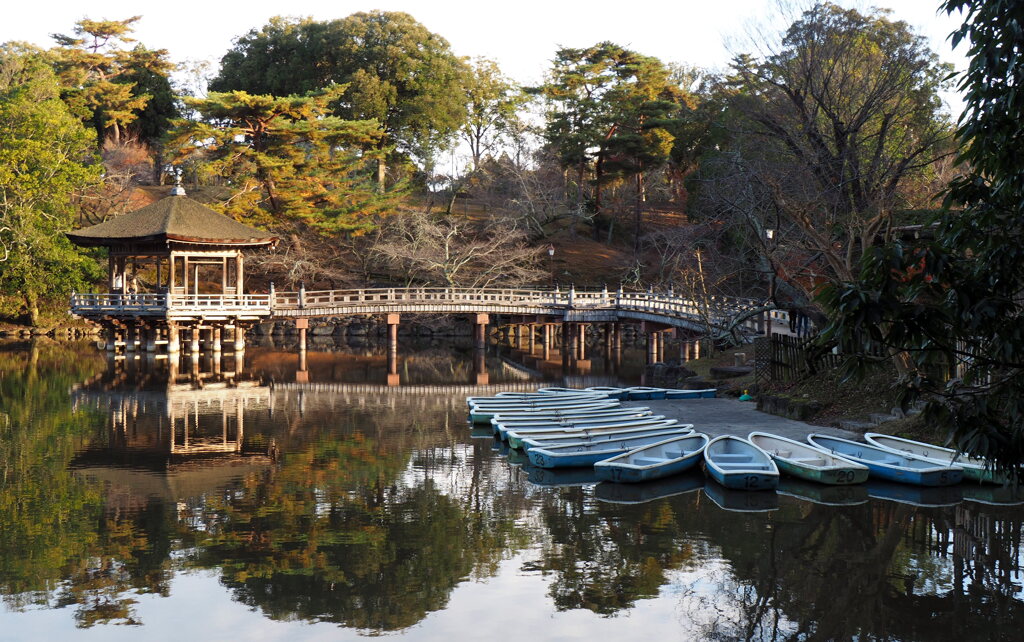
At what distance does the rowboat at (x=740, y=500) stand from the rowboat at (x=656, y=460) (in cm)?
65

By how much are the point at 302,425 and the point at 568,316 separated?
21.1m

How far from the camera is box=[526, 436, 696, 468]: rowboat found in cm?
1568

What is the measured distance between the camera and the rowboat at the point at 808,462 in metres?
14.1

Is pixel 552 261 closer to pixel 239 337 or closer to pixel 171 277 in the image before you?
pixel 239 337

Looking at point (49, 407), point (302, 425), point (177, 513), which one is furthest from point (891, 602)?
point (49, 407)

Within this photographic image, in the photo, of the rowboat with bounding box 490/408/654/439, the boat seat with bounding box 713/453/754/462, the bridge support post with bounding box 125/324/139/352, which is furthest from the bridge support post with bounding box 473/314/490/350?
the boat seat with bounding box 713/453/754/462

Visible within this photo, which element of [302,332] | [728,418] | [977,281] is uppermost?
[977,281]

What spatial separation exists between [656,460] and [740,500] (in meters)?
2.04

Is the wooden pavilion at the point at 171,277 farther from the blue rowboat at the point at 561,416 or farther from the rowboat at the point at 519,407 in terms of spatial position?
the blue rowboat at the point at 561,416

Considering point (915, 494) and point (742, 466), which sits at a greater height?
point (742, 466)

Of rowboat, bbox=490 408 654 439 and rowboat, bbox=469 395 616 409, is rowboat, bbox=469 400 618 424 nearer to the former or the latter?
rowboat, bbox=469 395 616 409

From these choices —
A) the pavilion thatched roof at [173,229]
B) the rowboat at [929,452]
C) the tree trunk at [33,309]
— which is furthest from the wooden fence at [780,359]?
the tree trunk at [33,309]

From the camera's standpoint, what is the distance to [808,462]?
48.6ft

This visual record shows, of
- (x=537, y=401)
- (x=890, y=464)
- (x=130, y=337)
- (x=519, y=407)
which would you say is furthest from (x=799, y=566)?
(x=130, y=337)
